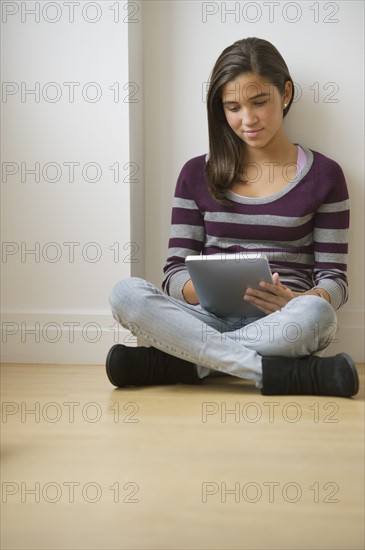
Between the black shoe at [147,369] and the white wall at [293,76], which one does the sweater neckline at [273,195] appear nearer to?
the white wall at [293,76]

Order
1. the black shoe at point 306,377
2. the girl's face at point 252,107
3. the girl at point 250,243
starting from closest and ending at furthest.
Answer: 1. the black shoe at point 306,377
2. the girl at point 250,243
3. the girl's face at point 252,107

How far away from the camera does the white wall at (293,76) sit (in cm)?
235

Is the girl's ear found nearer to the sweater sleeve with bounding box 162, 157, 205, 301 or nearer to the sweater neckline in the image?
the sweater neckline

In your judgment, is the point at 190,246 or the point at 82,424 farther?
the point at 190,246

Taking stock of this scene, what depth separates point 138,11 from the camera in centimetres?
239

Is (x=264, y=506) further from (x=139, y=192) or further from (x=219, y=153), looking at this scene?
(x=139, y=192)

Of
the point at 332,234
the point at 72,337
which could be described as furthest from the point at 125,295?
the point at 332,234

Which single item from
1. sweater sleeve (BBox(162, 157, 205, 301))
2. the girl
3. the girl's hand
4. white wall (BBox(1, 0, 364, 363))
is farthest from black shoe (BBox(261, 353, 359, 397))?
white wall (BBox(1, 0, 364, 363))

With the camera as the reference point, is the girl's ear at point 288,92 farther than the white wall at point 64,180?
No

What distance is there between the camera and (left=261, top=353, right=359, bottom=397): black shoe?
183 cm

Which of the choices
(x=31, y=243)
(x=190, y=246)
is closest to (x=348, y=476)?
(x=190, y=246)

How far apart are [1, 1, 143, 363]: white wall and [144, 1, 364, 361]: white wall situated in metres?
0.09

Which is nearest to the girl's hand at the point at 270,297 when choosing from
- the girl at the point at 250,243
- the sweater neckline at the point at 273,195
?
the girl at the point at 250,243

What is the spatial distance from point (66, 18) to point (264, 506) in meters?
1.66
